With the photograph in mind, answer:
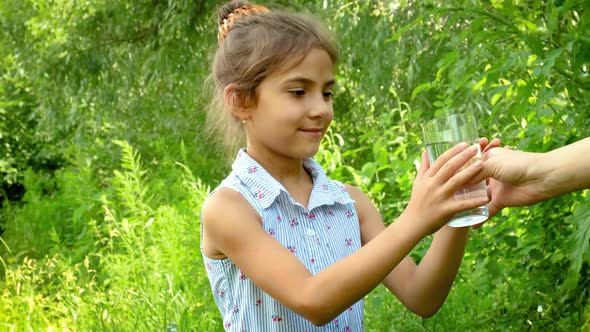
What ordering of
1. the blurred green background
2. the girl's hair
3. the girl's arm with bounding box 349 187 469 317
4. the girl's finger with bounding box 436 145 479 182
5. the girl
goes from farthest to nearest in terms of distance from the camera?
1. the blurred green background
2. the girl's hair
3. the girl's arm with bounding box 349 187 469 317
4. the girl
5. the girl's finger with bounding box 436 145 479 182

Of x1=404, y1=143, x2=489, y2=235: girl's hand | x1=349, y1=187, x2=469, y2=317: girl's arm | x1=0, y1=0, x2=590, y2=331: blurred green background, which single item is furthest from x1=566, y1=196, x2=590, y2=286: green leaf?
x1=404, y1=143, x2=489, y2=235: girl's hand

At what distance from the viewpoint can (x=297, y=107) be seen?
7.16 ft

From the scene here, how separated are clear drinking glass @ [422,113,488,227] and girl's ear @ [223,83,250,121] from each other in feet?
2.00

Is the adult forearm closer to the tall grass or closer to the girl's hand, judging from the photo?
the girl's hand

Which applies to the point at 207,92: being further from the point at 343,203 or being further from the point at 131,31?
the point at 131,31

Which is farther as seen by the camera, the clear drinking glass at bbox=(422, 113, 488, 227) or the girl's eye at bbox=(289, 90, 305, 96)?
the girl's eye at bbox=(289, 90, 305, 96)

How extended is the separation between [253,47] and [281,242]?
0.53 m

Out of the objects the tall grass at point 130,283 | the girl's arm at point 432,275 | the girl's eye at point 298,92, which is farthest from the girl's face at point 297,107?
the tall grass at point 130,283

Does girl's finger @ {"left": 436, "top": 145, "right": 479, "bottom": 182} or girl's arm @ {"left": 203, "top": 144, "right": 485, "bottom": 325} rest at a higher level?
girl's finger @ {"left": 436, "top": 145, "right": 479, "bottom": 182}

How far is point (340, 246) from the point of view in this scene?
2.29 meters

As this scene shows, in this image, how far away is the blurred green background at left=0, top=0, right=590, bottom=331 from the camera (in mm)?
2947

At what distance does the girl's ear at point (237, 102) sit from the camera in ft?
7.68

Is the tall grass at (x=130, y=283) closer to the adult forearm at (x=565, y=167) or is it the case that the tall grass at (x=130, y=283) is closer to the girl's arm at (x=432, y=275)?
the girl's arm at (x=432, y=275)

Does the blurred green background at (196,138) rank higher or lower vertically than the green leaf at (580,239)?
lower
